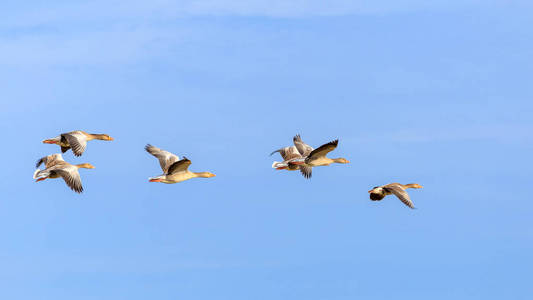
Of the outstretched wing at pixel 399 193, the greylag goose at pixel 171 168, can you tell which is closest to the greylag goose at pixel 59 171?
the greylag goose at pixel 171 168

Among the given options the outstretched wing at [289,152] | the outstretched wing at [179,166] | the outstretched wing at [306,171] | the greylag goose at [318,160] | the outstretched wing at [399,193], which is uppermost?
the outstretched wing at [289,152]

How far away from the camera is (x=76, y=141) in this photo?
1967 inches

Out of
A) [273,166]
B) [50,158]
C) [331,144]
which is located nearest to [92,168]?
[50,158]

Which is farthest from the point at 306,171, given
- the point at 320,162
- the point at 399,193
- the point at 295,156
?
the point at 399,193

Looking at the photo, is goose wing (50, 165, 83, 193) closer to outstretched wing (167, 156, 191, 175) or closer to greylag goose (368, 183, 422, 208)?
outstretched wing (167, 156, 191, 175)

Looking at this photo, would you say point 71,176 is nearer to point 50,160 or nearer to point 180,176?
point 50,160

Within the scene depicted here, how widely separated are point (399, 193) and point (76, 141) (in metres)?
15.8

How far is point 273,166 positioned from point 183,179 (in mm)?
5714

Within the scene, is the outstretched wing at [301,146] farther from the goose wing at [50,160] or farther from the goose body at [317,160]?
the goose wing at [50,160]

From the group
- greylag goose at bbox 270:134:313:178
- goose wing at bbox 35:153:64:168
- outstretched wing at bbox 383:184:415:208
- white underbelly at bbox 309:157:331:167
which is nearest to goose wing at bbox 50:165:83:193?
goose wing at bbox 35:153:64:168

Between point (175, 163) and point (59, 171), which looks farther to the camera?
point (59, 171)

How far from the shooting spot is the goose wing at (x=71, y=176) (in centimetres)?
4691

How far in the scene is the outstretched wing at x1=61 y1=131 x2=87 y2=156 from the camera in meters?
49.1

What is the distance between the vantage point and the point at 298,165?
5316 cm
